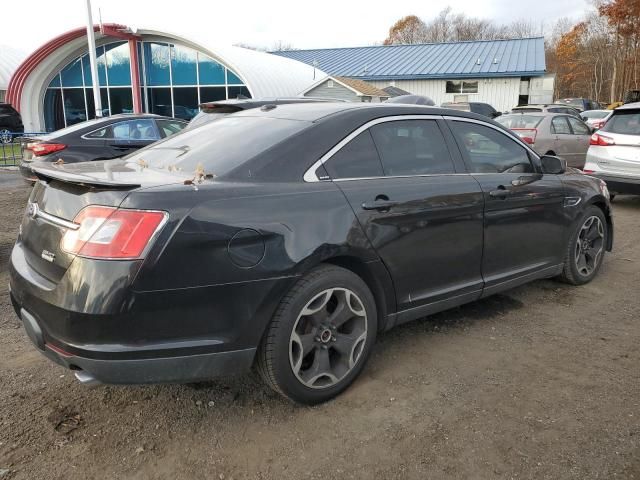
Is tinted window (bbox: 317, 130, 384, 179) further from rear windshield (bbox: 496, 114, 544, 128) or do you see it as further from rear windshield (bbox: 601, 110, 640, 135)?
rear windshield (bbox: 496, 114, 544, 128)

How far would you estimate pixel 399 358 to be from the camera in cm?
345

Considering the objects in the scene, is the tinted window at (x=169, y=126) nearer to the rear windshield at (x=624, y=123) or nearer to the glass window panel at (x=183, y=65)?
the rear windshield at (x=624, y=123)

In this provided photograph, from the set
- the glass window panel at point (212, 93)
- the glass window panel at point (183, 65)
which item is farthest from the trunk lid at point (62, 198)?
the glass window panel at point (183, 65)

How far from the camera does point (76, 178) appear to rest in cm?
252

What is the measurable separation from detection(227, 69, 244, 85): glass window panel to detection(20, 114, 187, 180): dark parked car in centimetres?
1430

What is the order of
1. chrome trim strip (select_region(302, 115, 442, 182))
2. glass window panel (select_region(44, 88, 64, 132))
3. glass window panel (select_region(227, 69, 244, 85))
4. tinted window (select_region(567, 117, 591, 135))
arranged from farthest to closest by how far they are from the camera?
1. glass window panel (select_region(44, 88, 64, 132))
2. glass window panel (select_region(227, 69, 244, 85))
3. tinted window (select_region(567, 117, 591, 135))
4. chrome trim strip (select_region(302, 115, 442, 182))

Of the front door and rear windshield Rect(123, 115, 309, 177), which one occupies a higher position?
rear windshield Rect(123, 115, 309, 177)

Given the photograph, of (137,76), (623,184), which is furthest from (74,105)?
(623,184)

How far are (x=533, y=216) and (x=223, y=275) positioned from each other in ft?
8.78

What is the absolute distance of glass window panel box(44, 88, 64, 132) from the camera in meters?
25.9

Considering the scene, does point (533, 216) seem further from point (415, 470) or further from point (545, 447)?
point (415, 470)

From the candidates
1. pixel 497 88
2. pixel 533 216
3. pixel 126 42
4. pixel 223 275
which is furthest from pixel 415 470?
pixel 497 88

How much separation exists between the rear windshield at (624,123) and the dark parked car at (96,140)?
7.42 m

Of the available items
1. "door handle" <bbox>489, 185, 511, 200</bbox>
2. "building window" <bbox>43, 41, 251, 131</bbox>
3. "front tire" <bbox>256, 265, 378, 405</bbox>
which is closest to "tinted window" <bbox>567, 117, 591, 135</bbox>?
"door handle" <bbox>489, 185, 511, 200</bbox>
